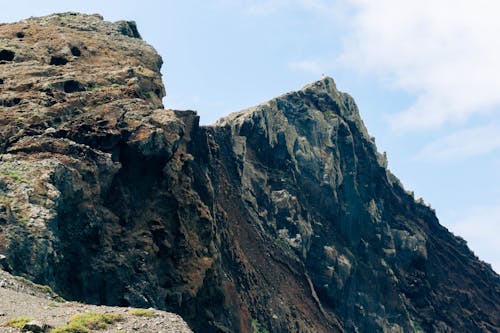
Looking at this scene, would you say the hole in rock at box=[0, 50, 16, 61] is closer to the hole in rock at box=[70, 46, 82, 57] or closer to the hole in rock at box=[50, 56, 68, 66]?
the hole in rock at box=[50, 56, 68, 66]

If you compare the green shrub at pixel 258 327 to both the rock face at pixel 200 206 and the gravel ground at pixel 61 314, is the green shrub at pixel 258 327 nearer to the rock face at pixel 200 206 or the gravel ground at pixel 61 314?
the rock face at pixel 200 206

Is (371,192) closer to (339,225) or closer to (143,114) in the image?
(339,225)

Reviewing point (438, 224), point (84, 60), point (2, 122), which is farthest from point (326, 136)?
point (2, 122)

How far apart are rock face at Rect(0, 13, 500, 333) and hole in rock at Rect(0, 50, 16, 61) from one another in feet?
0.59

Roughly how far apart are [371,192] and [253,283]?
189 ft

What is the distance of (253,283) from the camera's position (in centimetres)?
11394

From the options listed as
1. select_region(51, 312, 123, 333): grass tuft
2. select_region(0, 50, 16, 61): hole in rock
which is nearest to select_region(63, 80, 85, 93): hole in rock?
select_region(0, 50, 16, 61): hole in rock

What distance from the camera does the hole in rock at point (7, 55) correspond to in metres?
79.8

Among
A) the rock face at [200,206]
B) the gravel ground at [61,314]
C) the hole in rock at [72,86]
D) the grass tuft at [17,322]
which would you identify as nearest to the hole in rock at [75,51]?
the rock face at [200,206]

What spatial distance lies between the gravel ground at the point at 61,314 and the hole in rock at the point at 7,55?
43.1m

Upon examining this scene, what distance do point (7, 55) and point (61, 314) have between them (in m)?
49.3

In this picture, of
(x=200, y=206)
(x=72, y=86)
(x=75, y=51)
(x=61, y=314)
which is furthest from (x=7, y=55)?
(x=61, y=314)

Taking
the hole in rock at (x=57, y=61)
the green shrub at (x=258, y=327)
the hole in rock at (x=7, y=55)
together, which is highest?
the hole in rock at (x=57, y=61)

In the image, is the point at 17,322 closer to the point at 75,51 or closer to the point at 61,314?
the point at 61,314
